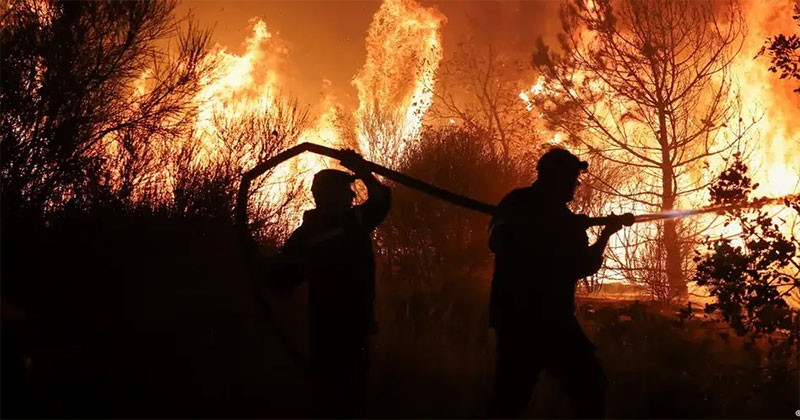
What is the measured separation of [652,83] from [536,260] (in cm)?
1585

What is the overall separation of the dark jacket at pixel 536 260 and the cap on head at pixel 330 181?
47.5 inches

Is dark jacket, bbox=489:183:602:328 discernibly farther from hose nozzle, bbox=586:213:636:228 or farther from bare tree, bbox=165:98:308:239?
bare tree, bbox=165:98:308:239

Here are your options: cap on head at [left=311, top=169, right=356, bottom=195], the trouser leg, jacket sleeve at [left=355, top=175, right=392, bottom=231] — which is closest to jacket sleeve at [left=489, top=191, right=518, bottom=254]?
the trouser leg

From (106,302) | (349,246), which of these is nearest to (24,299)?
(106,302)

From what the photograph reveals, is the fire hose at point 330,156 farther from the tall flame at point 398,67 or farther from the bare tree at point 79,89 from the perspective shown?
the tall flame at point 398,67

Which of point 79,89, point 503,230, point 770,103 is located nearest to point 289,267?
point 503,230

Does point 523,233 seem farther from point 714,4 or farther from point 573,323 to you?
point 714,4

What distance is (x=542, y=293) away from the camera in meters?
4.64

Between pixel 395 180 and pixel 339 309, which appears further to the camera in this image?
pixel 395 180

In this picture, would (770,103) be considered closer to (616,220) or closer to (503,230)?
(616,220)

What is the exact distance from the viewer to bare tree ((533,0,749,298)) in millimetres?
18469

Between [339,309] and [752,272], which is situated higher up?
[752,272]

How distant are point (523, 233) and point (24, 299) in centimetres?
719

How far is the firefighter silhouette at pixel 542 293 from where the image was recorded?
4.47 metres
